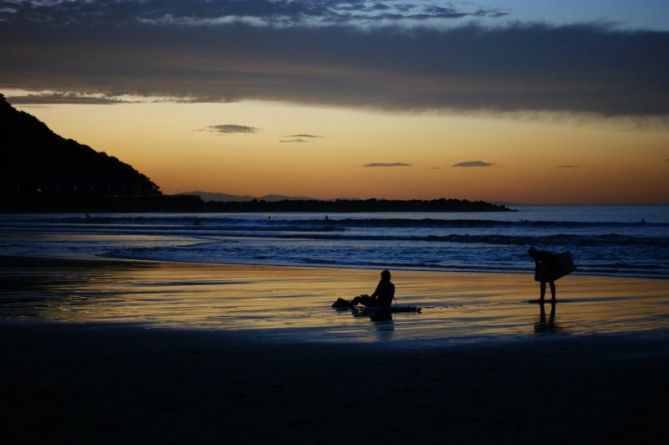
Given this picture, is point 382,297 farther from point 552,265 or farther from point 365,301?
point 552,265

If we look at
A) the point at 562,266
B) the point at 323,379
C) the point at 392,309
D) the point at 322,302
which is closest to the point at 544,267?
the point at 562,266

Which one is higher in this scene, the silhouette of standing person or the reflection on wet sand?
the silhouette of standing person

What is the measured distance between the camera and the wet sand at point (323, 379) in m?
7.11

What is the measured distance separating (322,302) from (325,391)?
8.76 meters

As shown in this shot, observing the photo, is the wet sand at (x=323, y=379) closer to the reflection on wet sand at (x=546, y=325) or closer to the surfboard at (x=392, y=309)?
the reflection on wet sand at (x=546, y=325)

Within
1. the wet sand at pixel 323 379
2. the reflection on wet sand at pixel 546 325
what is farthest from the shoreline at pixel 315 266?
the reflection on wet sand at pixel 546 325

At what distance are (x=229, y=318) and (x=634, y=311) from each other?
7.62 meters

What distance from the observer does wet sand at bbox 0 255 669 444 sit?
7.11 meters

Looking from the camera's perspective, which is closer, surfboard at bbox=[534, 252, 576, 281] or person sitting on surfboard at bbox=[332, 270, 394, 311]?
person sitting on surfboard at bbox=[332, 270, 394, 311]

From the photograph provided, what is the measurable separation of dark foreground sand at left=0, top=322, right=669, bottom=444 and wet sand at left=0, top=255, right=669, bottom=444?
0.02 meters

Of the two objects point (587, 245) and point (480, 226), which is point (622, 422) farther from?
point (480, 226)

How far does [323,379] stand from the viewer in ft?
29.6

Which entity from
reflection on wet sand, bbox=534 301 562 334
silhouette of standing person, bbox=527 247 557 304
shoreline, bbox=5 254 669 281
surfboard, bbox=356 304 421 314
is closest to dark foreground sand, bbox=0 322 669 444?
reflection on wet sand, bbox=534 301 562 334

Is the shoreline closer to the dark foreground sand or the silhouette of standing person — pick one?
the silhouette of standing person
